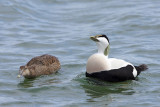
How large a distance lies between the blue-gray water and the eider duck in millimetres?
189

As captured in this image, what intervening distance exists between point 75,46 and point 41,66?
3.11 metres

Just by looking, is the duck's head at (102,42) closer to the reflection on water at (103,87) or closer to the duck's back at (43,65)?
the reflection on water at (103,87)

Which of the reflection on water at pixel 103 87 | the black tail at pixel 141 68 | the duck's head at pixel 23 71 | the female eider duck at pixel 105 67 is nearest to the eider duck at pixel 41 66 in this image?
the duck's head at pixel 23 71

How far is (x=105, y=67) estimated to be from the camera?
389 inches

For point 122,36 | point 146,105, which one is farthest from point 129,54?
point 146,105

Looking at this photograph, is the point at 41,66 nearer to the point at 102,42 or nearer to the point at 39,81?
the point at 39,81

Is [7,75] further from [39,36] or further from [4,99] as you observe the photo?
[39,36]

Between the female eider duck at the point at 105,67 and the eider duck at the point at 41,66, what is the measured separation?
4.19 ft

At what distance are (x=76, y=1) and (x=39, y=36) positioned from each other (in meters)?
5.63

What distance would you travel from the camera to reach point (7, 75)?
1081cm

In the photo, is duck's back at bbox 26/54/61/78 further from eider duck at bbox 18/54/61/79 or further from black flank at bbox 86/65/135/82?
black flank at bbox 86/65/135/82

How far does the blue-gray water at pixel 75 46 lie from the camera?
933 cm

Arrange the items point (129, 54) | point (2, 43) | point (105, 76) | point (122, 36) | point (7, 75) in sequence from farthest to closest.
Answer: point (122, 36) → point (2, 43) → point (129, 54) → point (7, 75) → point (105, 76)

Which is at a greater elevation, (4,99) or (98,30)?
(98,30)
